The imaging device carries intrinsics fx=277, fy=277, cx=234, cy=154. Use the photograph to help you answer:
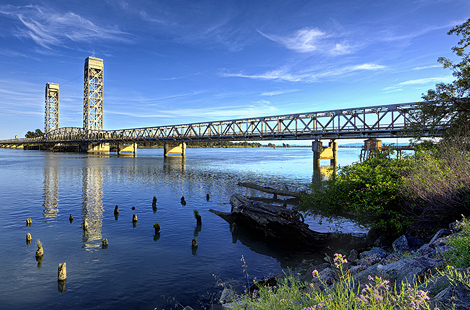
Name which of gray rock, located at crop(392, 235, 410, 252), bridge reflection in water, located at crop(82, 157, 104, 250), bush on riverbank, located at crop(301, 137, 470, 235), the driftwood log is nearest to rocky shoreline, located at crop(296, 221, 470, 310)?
gray rock, located at crop(392, 235, 410, 252)

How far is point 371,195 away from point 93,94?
176710 millimetres

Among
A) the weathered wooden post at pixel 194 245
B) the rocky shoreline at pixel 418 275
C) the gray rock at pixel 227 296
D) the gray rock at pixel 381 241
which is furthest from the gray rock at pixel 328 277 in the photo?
the weathered wooden post at pixel 194 245

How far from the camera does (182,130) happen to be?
120 metres

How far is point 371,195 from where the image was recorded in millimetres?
16156

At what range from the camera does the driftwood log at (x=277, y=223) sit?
17.5 m

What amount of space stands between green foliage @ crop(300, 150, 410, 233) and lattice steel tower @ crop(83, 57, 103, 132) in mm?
172119

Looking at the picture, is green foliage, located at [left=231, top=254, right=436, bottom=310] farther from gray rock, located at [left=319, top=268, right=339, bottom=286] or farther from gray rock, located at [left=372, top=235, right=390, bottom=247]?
gray rock, located at [left=372, top=235, right=390, bottom=247]

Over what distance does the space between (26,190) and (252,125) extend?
63.0 metres

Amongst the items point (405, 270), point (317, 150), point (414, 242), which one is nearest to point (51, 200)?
point (414, 242)

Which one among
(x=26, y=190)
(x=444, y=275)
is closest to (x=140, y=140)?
(x=26, y=190)

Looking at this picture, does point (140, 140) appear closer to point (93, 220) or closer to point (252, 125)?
point (252, 125)

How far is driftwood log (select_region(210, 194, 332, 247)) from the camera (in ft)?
57.4

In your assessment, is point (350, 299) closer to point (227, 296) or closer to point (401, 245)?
point (227, 296)

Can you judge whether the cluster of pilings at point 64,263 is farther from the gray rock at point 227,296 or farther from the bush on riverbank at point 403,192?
the bush on riverbank at point 403,192
